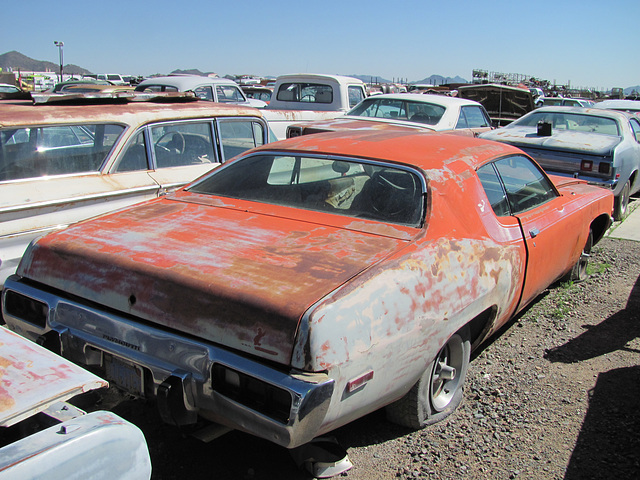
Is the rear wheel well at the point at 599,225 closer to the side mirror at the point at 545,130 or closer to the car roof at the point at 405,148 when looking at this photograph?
the car roof at the point at 405,148

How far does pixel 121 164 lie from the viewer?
481 centimetres

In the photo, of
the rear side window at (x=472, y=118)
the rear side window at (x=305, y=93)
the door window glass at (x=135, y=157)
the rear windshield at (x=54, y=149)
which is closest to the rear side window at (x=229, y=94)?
the rear side window at (x=305, y=93)

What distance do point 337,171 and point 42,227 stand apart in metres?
2.21

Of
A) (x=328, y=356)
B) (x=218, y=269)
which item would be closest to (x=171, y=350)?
(x=218, y=269)

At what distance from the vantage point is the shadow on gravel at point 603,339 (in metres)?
3.93

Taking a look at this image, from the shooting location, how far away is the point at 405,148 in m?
3.47

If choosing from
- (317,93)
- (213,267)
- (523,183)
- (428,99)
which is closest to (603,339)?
(523,183)

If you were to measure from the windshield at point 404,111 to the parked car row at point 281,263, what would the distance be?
390 centimetres

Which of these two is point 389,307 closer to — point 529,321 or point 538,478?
point 538,478

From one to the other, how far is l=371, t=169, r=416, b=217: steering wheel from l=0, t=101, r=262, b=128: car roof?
260 centimetres

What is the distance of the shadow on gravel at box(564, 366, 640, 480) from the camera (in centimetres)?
274

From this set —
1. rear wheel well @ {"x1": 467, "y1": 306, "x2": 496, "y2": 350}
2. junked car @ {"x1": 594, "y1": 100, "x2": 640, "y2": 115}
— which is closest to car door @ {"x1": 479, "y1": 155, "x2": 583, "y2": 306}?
rear wheel well @ {"x1": 467, "y1": 306, "x2": 496, "y2": 350}

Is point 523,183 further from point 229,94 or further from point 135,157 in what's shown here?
point 229,94

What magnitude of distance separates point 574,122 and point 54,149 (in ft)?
23.8
